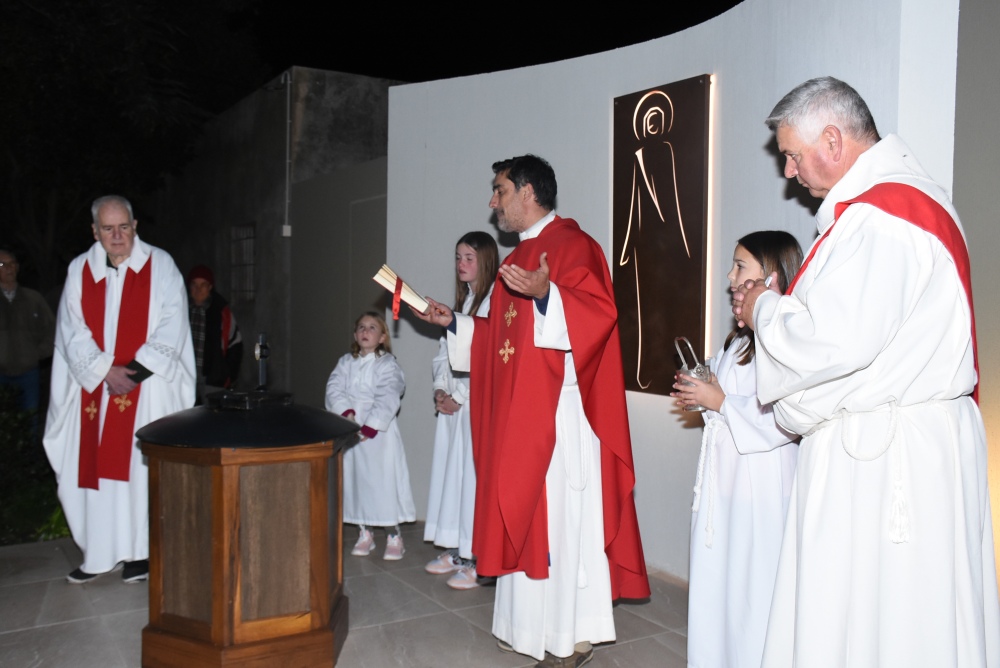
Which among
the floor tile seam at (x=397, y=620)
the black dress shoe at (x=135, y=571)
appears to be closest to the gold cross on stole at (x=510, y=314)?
the floor tile seam at (x=397, y=620)

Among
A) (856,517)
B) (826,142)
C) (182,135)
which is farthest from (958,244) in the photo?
(182,135)

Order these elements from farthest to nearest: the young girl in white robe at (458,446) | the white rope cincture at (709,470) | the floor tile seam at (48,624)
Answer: the young girl in white robe at (458,446) < the floor tile seam at (48,624) < the white rope cincture at (709,470)

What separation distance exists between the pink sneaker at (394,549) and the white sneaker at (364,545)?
0.34ft

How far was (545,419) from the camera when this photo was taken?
3.60 meters

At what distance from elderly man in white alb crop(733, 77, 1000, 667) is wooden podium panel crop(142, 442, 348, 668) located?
1915 millimetres

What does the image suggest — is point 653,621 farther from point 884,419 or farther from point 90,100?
point 90,100

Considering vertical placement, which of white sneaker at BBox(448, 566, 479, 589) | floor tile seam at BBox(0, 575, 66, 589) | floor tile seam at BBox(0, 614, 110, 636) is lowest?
floor tile seam at BBox(0, 575, 66, 589)

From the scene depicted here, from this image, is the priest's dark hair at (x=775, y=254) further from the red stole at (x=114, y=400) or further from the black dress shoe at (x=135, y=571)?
the black dress shoe at (x=135, y=571)

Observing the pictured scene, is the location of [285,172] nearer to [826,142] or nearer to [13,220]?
[13,220]

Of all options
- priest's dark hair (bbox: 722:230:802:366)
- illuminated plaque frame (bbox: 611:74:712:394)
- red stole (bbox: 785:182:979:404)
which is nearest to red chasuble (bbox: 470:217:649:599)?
priest's dark hair (bbox: 722:230:802:366)

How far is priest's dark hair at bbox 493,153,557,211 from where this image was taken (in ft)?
12.6

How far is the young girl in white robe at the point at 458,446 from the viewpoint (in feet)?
15.9

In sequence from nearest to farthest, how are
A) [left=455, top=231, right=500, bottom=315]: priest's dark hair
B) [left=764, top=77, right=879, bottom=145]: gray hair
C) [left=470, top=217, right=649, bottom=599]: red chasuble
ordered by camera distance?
[left=764, top=77, right=879, bottom=145]: gray hair
[left=470, top=217, right=649, bottom=599]: red chasuble
[left=455, top=231, right=500, bottom=315]: priest's dark hair

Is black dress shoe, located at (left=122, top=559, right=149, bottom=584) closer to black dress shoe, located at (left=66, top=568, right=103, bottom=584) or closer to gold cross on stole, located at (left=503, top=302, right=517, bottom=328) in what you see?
black dress shoe, located at (left=66, top=568, right=103, bottom=584)
